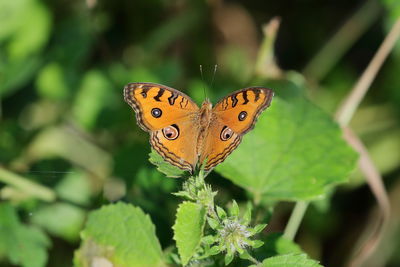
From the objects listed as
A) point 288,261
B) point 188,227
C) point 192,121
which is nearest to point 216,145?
point 192,121

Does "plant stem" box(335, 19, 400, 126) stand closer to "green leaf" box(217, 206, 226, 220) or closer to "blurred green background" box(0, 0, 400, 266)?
"blurred green background" box(0, 0, 400, 266)

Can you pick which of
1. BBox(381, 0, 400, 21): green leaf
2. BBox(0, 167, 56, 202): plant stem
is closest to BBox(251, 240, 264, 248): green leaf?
BBox(0, 167, 56, 202): plant stem

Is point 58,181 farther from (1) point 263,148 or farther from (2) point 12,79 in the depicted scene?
(1) point 263,148

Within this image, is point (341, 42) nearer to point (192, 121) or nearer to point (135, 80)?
point (135, 80)

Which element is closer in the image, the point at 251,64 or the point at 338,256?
the point at 338,256

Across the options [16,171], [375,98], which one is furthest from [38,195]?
[375,98]

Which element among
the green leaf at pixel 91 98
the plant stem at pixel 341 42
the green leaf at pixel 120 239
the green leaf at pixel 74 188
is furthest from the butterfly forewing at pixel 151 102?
the plant stem at pixel 341 42

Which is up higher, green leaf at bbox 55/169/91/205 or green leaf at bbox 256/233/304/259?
green leaf at bbox 55/169/91/205

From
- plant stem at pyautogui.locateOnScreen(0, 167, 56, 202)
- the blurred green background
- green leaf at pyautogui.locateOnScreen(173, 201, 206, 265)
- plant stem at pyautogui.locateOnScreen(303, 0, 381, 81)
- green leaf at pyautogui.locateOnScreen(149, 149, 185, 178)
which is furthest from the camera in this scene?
plant stem at pyautogui.locateOnScreen(303, 0, 381, 81)
